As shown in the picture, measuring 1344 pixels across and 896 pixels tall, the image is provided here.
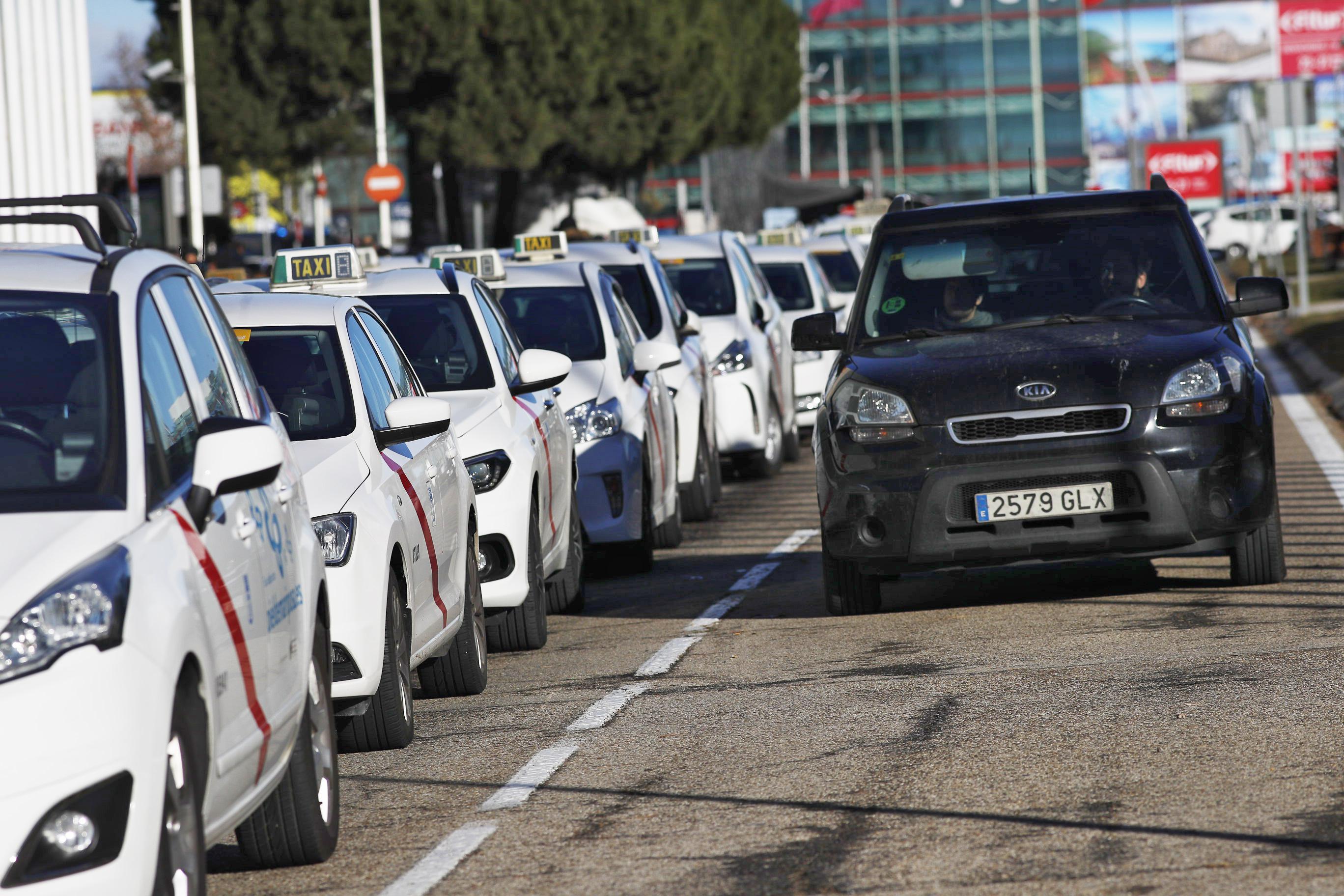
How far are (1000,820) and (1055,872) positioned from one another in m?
0.60

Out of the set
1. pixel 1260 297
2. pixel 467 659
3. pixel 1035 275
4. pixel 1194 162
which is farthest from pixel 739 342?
pixel 1194 162

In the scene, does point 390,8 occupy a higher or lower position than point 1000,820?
higher

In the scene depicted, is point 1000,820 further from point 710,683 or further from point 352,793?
point 710,683

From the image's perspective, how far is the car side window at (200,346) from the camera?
221 inches

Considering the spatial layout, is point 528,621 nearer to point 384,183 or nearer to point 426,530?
point 426,530

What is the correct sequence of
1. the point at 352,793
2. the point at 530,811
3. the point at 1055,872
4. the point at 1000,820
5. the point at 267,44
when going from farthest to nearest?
the point at 267,44, the point at 352,793, the point at 530,811, the point at 1000,820, the point at 1055,872

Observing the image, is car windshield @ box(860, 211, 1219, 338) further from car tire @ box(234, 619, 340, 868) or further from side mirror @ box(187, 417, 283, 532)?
side mirror @ box(187, 417, 283, 532)

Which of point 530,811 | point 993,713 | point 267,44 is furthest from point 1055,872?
point 267,44

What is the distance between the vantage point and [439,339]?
35.1 feet

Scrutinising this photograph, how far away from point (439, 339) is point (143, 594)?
6.28 meters

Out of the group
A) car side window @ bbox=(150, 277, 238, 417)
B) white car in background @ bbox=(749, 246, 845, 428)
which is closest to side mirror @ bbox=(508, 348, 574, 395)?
car side window @ bbox=(150, 277, 238, 417)

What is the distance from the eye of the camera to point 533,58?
156ft

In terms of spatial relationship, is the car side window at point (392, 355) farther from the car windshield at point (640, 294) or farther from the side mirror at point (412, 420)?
the car windshield at point (640, 294)

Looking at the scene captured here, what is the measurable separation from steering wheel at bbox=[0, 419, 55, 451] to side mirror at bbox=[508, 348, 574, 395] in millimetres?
4915
